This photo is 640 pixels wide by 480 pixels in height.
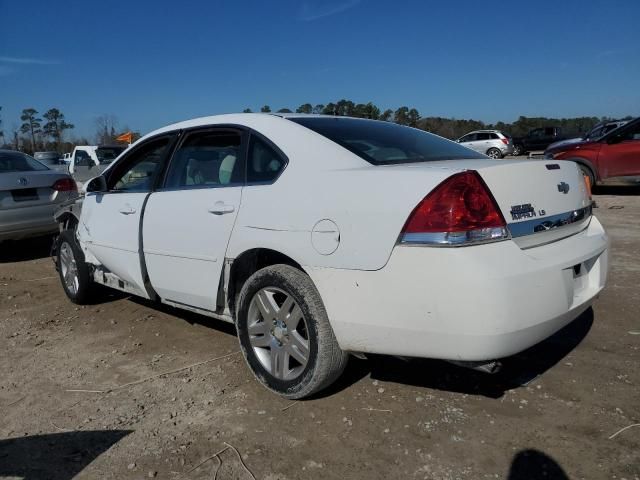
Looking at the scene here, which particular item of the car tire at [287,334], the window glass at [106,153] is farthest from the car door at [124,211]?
the window glass at [106,153]

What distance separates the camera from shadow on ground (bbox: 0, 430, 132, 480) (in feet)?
8.16

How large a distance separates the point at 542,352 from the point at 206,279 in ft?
7.25

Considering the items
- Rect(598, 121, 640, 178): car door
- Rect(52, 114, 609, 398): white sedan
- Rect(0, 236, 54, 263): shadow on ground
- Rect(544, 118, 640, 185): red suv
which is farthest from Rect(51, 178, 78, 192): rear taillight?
Rect(598, 121, 640, 178): car door

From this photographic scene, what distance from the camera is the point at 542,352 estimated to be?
11.5 ft

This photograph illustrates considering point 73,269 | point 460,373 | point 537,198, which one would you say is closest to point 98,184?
point 73,269

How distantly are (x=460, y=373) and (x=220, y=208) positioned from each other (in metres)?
1.75

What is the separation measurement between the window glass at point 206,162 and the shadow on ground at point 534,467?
2075mm

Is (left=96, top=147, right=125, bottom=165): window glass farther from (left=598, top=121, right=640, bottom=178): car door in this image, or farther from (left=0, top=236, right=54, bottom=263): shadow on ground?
(left=598, top=121, right=640, bottom=178): car door

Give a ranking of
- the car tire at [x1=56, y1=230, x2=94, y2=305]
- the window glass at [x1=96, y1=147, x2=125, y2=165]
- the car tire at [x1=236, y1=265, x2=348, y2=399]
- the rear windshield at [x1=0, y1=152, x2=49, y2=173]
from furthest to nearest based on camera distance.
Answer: the window glass at [x1=96, y1=147, x2=125, y2=165]
the rear windshield at [x1=0, y1=152, x2=49, y2=173]
the car tire at [x1=56, y1=230, x2=94, y2=305]
the car tire at [x1=236, y1=265, x2=348, y2=399]

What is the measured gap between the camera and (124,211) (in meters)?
4.07

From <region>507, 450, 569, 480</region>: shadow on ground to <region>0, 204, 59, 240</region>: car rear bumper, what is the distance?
689cm

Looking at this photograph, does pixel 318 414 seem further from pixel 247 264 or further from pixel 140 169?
pixel 140 169

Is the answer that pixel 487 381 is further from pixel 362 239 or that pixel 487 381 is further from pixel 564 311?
pixel 362 239

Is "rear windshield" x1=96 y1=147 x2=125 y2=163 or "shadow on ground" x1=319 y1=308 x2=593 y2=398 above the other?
"rear windshield" x1=96 y1=147 x2=125 y2=163
